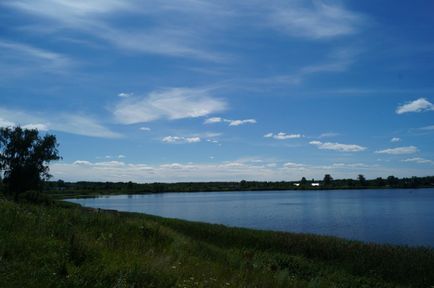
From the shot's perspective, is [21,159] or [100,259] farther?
[21,159]

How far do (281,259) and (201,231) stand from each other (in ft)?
41.2

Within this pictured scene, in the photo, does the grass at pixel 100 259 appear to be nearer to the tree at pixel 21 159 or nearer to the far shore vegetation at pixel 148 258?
the far shore vegetation at pixel 148 258

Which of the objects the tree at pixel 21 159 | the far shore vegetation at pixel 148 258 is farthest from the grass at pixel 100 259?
the tree at pixel 21 159

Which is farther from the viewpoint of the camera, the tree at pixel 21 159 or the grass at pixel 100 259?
the tree at pixel 21 159

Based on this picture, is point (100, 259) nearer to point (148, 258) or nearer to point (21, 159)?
point (148, 258)

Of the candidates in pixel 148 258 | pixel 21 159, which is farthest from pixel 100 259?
pixel 21 159

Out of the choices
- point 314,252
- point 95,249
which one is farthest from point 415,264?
point 95,249

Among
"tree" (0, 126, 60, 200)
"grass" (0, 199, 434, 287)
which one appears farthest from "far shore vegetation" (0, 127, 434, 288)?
"tree" (0, 126, 60, 200)

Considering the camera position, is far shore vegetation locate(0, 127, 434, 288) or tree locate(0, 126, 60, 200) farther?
tree locate(0, 126, 60, 200)

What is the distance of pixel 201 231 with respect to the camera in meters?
36.8

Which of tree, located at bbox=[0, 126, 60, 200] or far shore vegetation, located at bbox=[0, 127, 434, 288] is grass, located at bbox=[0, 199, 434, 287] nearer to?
far shore vegetation, located at bbox=[0, 127, 434, 288]

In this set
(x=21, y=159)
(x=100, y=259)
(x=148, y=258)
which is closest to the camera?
(x=100, y=259)

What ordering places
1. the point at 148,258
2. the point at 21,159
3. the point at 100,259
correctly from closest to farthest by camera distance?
1. the point at 100,259
2. the point at 148,258
3. the point at 21,159

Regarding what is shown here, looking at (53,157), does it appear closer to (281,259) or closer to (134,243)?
(281,259)
